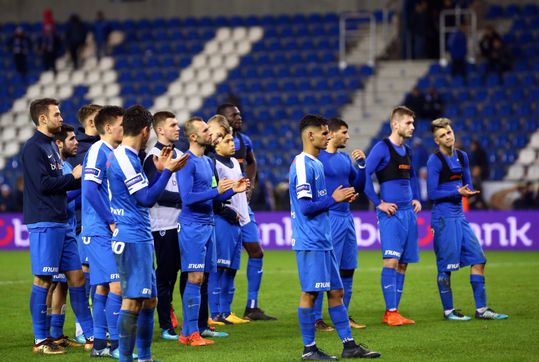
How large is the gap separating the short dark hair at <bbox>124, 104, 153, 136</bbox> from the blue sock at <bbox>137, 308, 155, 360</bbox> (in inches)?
58.1

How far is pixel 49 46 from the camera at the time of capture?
30.6m

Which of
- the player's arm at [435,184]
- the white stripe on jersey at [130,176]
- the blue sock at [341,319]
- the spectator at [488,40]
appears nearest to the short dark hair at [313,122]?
the blue sock at [341,319]

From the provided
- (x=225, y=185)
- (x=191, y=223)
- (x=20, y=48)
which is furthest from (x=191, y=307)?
(x=20, y=48)

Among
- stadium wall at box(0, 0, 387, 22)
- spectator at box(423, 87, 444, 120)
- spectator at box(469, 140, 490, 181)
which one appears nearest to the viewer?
spectator at box(469, 140, 490, 181)

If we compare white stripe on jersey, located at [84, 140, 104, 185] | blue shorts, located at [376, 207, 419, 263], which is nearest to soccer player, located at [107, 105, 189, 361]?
white stripe on jersey, located at [84, 140, 104, 185]

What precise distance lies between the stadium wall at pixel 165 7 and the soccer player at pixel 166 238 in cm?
2103

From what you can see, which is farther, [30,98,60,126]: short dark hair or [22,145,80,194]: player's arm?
[30,98,60,126]: short dark hair

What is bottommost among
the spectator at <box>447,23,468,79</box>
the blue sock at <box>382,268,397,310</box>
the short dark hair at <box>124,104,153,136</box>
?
the blue sock at <box>382,268,397,310</box>

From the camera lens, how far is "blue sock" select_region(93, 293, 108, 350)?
361 inches

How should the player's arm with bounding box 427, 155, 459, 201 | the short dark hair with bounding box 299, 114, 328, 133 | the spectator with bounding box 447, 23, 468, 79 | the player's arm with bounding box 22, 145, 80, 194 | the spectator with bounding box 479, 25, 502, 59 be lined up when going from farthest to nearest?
the spectator with bounding box 479, 25, 502, 59 < the spectator with bounding box 447, 23, 468, 79 < the player's arm with bounding box 427, 155, 459, 201 < the player's arm with bounding box 22, 145, 80, 194 < the short dark hair with bounding box 299, 114, 328, 133

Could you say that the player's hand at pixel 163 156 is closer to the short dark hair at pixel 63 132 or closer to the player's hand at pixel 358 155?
the short dark hair at pixel 63 132

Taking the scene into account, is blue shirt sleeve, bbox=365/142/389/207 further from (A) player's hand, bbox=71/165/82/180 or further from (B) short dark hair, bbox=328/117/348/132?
(A) player's hand, bbox=71/165/82/180

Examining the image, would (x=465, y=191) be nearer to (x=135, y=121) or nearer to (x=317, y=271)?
(x=317, y=271)

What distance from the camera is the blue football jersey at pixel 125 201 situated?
797 centimetres
